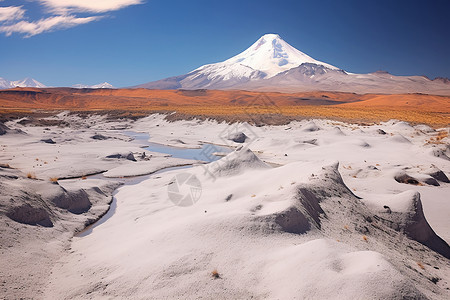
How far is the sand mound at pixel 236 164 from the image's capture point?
1425 cm

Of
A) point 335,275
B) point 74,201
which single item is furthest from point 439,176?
point 74,201

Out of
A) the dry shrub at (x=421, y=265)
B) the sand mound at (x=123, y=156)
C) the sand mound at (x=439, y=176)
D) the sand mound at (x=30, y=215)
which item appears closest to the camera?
the dry shrub at (x=421, y=265)

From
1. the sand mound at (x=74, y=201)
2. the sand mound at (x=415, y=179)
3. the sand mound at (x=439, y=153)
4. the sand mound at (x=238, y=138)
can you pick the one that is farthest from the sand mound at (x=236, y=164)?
the sand mound at (x=238, y=138)

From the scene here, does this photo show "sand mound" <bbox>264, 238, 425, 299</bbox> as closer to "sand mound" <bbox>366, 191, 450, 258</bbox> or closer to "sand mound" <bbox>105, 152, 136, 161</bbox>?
"sand mound" <bbox>366, 191, 450, 258</bbox>

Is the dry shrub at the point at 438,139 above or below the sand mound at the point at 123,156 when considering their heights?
below

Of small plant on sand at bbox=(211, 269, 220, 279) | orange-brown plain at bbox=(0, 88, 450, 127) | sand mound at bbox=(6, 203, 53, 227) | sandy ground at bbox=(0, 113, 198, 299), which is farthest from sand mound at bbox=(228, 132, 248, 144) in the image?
orange-brown plain at bbox=(0, 88, 450, 127)

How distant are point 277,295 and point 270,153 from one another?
2021 centimetres

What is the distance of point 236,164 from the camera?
1460 centimetres

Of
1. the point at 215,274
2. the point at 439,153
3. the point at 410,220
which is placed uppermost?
the point at 215,274

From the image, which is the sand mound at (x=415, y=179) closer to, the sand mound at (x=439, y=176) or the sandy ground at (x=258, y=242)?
the sandy ground at (x=258, y=242)

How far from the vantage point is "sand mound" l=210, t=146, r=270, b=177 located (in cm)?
1425

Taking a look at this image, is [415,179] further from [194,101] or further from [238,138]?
[194,101]

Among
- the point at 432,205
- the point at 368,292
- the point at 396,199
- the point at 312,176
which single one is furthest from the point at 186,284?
the point at 432,205

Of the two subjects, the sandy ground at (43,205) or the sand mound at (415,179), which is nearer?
the sandy ground at (43,205)
